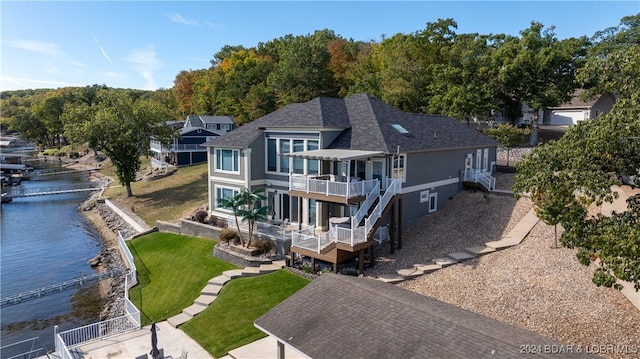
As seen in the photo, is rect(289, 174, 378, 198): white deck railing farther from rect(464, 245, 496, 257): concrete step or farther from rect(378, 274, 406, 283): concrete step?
Answer: rect(464, 245, 496, 257): concrete step

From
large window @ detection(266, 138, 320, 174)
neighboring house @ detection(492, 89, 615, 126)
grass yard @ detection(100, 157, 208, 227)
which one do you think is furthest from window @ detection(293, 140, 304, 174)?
neighboring house @ detection(492, 89, 615, 126)

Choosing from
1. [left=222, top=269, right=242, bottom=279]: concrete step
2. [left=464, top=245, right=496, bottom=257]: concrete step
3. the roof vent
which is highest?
the roof vent

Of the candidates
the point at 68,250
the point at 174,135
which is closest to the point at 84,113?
the point at 174,135

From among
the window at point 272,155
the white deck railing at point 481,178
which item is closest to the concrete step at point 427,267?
the white deck railing at point 481,178

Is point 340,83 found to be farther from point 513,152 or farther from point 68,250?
point 68,250

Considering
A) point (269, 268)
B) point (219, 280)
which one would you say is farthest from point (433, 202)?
point (219, 280)

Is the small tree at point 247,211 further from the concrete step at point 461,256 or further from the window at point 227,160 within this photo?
the concrete step at point 461,256
